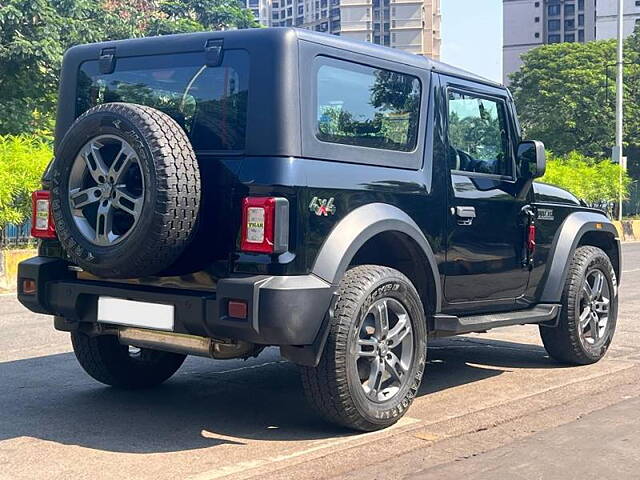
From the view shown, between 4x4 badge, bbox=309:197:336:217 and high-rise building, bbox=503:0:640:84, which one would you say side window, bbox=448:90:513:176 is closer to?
4x4 badge, bbox=309:197:336:217

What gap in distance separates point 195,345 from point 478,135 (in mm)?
2448

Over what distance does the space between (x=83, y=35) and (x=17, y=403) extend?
80.4 ft

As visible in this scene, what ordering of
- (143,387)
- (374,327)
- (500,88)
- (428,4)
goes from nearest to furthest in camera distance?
(374,327)
(143,387)
(500,88)
(428,4)

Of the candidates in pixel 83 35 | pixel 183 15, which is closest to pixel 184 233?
pixel 83 35

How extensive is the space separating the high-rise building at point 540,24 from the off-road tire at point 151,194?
132367mm

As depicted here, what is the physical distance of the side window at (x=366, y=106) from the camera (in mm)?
4770

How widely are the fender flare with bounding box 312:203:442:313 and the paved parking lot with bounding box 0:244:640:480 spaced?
89cm

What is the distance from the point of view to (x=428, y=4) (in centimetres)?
16325

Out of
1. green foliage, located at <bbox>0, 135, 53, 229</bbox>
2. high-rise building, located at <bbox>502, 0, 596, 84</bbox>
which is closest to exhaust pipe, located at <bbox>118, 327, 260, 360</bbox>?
green foliage, located at <bbox>0, 135, 53, 229</bbox>

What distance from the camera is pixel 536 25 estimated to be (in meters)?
136

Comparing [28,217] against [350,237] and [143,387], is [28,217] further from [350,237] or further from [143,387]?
[350,237]

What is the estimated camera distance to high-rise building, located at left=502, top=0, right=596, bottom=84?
446 feet

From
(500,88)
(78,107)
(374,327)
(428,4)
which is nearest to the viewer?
(374,327)

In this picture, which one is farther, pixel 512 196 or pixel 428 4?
pixel 428 4
